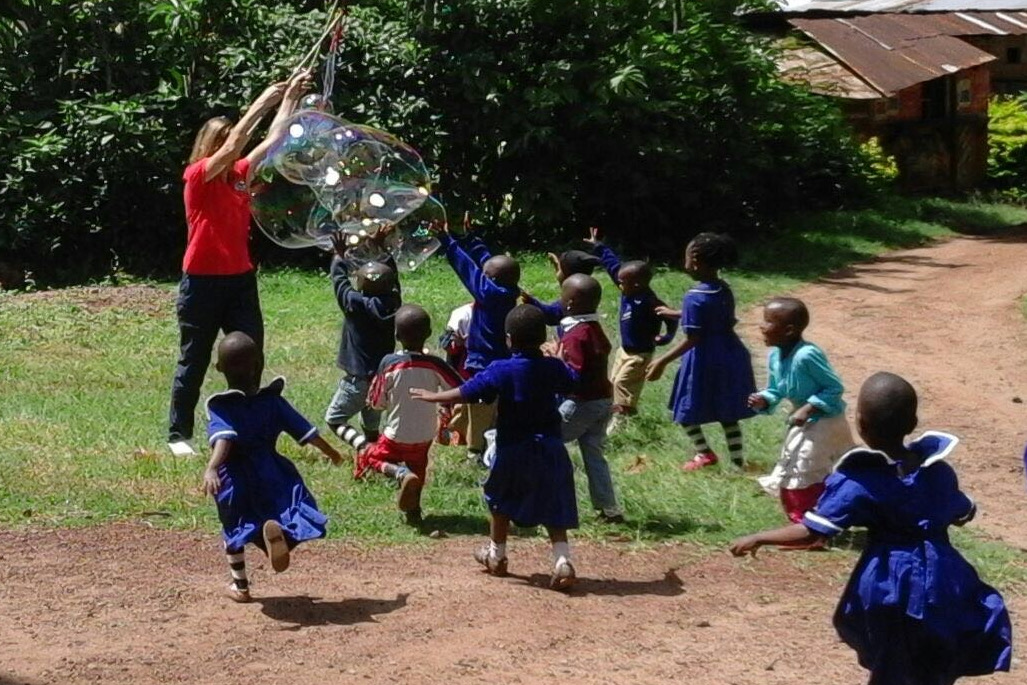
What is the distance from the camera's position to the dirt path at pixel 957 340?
382 inches

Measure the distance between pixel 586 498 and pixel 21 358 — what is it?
18.3 feet

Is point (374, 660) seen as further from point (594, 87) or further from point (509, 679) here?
point (594, 87)

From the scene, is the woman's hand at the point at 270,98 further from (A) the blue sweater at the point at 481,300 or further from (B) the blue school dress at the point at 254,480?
(B) the blue school dress at the point at 254,480

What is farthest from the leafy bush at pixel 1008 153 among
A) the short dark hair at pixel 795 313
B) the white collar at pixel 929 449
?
the white collar at pixel 929 449

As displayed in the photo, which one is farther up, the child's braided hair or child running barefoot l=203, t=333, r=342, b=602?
the child's braided hair

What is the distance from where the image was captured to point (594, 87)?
54.2 feet

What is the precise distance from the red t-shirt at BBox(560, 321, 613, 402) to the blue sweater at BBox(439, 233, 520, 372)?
25.9 inches

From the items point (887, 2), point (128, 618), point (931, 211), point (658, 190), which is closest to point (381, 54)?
point (658, 190)

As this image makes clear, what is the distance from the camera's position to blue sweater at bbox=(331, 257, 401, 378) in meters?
8.29

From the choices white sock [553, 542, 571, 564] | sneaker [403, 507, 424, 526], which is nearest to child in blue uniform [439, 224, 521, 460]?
sneaker [403, 507, 424, 526]

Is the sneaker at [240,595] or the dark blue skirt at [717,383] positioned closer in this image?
the sneaker at [240,595]

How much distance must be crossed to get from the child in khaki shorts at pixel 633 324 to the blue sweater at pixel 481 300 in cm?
103

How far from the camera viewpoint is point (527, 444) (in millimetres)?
6723

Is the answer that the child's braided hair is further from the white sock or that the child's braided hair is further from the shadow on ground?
the shadow on ground
